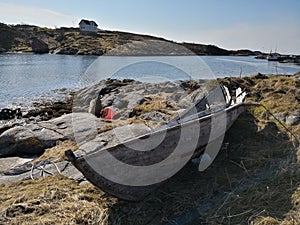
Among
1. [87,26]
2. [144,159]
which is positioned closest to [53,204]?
[144,159]

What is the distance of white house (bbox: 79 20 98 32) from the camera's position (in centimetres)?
7470

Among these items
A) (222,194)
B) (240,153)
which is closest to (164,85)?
(240,153)

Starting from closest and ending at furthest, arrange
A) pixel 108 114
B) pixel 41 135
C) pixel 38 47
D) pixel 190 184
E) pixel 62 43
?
1. pixel 190 184
2. pixel 41 135
3. pixel 108 114
4. pixel 38 47
5. pixel 62 43

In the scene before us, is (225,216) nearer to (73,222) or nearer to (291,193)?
(291,193)

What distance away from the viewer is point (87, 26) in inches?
2970

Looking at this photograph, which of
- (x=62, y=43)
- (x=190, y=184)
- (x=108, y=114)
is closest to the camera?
(x=190, y=184)

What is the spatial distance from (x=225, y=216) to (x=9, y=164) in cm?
469

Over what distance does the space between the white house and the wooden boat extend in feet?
248

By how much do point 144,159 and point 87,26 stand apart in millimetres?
77050

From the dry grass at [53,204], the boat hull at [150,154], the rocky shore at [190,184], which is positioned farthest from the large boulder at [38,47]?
the boat hull at [150,154]

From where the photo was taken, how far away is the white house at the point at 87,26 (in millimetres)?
74700

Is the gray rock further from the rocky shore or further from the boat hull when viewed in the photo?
the boat hull

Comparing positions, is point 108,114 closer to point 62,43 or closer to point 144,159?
point 144,159

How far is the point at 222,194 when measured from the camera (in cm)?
357
